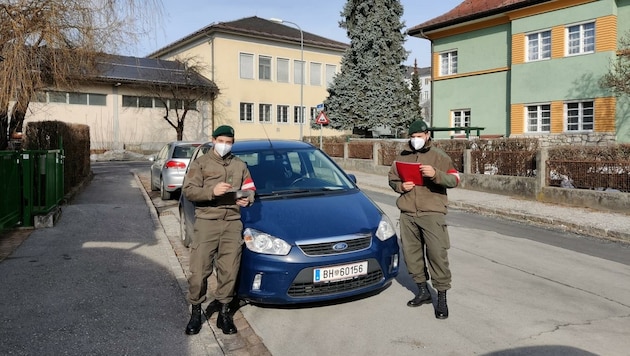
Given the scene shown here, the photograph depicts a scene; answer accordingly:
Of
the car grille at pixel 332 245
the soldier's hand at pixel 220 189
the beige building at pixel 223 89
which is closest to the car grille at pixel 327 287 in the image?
the car grille at pixel 332 245

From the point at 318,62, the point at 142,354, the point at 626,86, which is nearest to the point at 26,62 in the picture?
the point at 142,354

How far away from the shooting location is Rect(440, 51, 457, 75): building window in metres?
28.9

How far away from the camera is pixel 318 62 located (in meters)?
46.5

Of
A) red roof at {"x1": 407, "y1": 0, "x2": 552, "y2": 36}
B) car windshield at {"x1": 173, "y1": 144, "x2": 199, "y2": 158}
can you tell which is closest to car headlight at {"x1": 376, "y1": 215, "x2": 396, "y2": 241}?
car windshield at {"x1": 173, "y1": 144, "x2": 199, "y2": 158}

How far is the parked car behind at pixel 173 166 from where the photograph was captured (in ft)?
42.4

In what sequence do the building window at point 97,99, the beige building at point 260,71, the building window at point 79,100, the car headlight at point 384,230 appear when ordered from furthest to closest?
the beige building at point 260,71 → the building window at point 97,99 → the building window at point 79,100 → the car headlight at point 384,230

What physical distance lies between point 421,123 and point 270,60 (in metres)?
40.0

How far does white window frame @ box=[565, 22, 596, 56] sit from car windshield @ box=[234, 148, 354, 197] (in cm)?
2009

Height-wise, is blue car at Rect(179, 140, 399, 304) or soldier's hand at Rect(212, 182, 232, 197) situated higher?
soldier's hand at Rect(212, 182, 232, 197)

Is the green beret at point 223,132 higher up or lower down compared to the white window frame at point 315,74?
lower down

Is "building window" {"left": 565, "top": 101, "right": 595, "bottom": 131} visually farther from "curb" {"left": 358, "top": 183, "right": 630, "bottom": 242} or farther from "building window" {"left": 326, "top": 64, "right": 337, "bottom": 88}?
"building window" {"left": 326, "top": 64, "right": 337, "bottom": 88}

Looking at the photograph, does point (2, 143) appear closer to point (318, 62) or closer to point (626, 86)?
point (626, 86)

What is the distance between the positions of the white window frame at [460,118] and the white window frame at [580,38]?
20.7ft

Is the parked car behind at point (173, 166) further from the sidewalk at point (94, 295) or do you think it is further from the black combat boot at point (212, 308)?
the black combat boot at point (212, 308)
